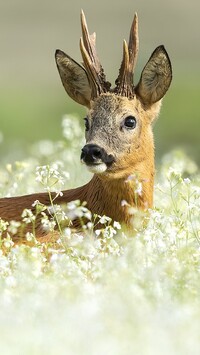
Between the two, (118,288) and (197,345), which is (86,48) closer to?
(118,288)

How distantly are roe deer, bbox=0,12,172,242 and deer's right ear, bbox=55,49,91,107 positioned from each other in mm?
11

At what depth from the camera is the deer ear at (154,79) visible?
10.3 metres

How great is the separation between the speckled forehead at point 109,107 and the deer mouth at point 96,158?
439mm

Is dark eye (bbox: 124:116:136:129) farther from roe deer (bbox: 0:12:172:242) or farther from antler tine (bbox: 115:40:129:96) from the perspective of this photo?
antler tine (bbox: 115:40:129:96)

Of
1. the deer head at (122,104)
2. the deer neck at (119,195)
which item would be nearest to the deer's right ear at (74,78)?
the deer head at (122,104)

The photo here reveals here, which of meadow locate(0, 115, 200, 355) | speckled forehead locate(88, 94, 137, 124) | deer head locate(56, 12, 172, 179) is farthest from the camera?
speckled forehead locate(88, 94, 137, 124)

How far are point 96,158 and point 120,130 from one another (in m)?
0.56

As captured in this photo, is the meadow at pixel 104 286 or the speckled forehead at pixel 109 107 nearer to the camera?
the meadow at pixel 104 286

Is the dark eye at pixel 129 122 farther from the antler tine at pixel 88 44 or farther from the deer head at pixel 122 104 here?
the antler tine at pixel 88 44

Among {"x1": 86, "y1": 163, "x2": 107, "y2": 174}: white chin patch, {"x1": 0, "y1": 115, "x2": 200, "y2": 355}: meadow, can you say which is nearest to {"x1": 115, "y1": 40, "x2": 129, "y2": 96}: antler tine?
{"x1": 86, "y1": 163, "x2": 107, "y2": 174}: white chin patch

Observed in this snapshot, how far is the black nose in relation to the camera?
9.43 m

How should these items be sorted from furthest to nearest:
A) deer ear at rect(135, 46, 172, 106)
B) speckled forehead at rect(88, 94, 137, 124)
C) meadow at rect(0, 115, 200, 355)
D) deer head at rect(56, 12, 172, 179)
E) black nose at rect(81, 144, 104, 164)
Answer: deer ear at rect(135, 46, 172, 106)
speckled forehead at rect(88, 94, 137, 124)
deer head at rect(56, 12, 172, 179)
black nose at rect(81, 144, 104, 164)
meadow at rect(0, 115, 200, 355)

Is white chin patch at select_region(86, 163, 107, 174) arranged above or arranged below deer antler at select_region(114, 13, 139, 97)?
below

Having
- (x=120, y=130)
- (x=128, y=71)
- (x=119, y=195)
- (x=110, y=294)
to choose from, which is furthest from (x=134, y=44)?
(x=110, y=294)
